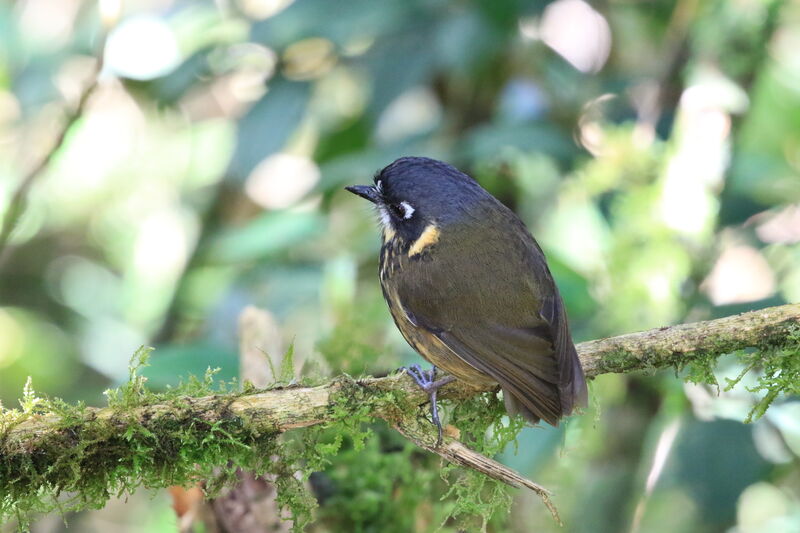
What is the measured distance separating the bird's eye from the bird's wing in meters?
0.22

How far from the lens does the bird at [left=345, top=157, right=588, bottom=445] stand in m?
2.48

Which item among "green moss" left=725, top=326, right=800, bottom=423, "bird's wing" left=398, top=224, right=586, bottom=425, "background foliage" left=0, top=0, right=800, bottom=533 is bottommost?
"background foliage" left=0, top=0, right=800, bottom=533

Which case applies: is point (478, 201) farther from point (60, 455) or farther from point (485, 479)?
point (60, 455)

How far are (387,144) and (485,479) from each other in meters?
1.81

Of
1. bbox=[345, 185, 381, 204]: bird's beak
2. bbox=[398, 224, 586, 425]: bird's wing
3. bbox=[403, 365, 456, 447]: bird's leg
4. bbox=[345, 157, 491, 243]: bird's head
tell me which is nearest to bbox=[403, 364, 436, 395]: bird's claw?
bbox=[403, 365, 456, 447]: bird's leg

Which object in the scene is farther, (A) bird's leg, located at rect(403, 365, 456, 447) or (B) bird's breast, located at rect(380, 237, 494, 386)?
(B) bird's breast, located at rect(380, 237, 494, 386)

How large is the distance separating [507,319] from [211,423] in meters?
0.93

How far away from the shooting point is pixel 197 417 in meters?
2.13

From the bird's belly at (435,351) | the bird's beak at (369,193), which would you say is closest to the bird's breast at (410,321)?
the bird's belly at (435,351)

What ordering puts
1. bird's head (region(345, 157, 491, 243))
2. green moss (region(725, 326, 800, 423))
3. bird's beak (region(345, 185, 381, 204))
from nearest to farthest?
green moss (region(725, 326, 800, 423)) → bird's head (region(345, 157, 491, 243)) → bird's beak (region(345, 185, 381, 204))

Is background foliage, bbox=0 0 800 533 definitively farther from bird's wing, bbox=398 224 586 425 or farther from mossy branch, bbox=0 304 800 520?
mossy branch, bbox=0 304 800 520

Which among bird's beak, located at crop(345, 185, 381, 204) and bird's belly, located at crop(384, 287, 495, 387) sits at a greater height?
bird's beak, located at crop(345, 185, 381, 204)

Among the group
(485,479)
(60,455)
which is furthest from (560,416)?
(60,455)

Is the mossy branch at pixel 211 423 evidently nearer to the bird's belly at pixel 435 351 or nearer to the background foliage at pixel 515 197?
the bird's belly at pixel 435 351
